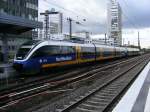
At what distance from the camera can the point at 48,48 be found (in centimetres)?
2683

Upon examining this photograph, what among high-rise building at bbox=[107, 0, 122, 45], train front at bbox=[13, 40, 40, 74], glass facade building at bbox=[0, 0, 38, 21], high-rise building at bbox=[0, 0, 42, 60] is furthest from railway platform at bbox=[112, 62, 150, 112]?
glass facade building at bbox=[0, 0, 38, 21]

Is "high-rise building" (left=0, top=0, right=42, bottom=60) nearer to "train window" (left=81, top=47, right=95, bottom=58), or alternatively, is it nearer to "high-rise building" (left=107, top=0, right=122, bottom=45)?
"train window" (left=81, top=47, right=95, bottom=58)

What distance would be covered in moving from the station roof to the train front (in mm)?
5915

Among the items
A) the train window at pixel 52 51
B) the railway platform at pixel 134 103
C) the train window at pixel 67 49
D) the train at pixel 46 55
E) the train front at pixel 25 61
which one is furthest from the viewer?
the train window at pixel 67 49

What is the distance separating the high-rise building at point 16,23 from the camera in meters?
31.6

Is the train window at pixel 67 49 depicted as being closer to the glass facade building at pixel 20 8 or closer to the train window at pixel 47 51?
the train window at pixel 47 51

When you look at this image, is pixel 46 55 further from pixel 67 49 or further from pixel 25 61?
pixel 67 49

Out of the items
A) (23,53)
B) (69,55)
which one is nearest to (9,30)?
(69,55)

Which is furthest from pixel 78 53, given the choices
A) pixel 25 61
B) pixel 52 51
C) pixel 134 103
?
pixel 134 103

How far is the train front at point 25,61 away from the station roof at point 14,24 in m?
5.92

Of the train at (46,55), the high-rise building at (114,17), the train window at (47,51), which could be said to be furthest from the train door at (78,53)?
the high-rise building at (114,17)

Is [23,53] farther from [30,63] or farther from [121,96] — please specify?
[121,96]

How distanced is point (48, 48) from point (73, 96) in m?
12.2

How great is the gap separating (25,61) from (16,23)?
8622 millimetres
